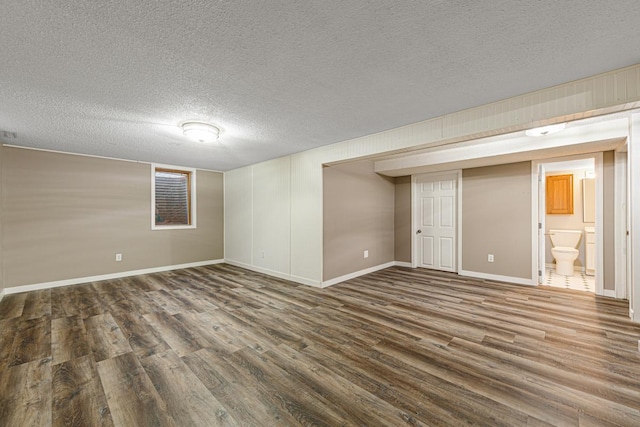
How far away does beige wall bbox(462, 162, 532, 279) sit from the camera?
447cm

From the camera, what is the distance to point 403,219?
600 cm

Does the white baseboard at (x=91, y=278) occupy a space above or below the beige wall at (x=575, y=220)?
below

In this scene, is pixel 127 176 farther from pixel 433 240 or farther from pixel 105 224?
pixel 433 240

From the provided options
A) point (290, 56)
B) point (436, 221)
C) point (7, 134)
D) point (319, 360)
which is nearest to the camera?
point (290, 56)

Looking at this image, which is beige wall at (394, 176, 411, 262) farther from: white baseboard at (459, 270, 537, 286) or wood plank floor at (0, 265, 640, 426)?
wood plank floor at (0, 265, 640, 426)

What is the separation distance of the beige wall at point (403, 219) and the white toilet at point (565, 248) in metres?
2.82

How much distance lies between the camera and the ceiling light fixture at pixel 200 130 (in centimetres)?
294

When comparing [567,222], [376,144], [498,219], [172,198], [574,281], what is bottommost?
[574,281]

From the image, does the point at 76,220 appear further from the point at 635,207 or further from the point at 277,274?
the point at 635,207

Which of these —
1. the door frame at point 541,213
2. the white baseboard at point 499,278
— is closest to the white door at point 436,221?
the white baseboard at point 499,278

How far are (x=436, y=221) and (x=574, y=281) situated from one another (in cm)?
250

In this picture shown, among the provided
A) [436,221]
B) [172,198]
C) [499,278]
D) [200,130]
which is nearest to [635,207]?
[499,278]

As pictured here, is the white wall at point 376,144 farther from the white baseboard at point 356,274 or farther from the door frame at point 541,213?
the door frame at point 541,213

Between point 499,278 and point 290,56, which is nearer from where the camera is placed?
point 290,56
